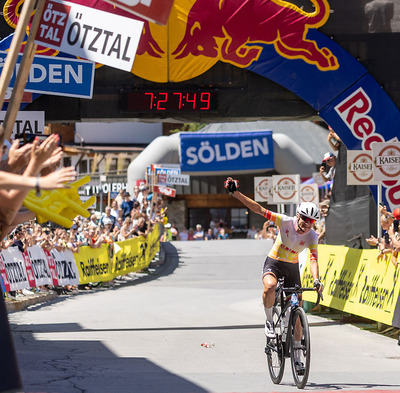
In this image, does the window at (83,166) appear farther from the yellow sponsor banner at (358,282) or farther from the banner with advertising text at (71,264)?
the yellow sponsor banner at (358,282)

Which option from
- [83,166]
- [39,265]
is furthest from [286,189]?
[83,166]

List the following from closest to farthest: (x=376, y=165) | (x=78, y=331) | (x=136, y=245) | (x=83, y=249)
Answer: (x=78, y=331) → (x=376, y=165) → (x=83, y=249) → (x=136, y=245)

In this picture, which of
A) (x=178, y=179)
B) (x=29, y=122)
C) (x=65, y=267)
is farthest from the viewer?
(x=178, y=179)

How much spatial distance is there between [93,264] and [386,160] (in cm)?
1110

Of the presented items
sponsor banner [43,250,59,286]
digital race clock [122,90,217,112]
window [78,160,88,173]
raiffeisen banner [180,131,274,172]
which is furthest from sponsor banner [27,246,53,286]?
window [78,160,88,173]

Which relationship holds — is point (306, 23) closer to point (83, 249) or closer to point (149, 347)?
point (149, 347)

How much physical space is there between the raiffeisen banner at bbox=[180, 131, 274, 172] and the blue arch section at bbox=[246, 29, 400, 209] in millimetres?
29015

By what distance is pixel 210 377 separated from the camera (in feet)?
34.9

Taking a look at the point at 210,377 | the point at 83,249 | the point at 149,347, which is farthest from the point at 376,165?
the point at 83,249

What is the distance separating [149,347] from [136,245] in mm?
16818

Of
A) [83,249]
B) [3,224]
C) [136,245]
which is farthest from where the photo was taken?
[136,245]

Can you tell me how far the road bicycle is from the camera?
983cm

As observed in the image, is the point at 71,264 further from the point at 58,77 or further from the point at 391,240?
the point at 391,240

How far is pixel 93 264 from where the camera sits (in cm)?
2609
